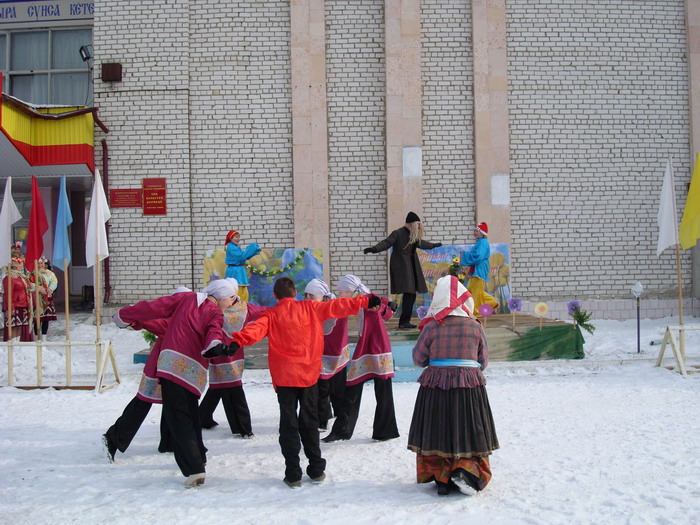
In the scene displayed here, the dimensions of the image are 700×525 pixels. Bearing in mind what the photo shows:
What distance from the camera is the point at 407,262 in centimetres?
1025

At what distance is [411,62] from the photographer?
46.0 ft

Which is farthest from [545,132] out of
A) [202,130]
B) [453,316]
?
[453,316]

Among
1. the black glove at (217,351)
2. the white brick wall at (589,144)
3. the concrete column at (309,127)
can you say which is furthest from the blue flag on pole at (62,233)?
the white brick wall at (589,144)

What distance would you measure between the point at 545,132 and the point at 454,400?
420 inches

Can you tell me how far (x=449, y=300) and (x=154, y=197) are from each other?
10.4 m

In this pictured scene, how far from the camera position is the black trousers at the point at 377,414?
6.46m

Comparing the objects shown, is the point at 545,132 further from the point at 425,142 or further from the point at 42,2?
the point at 42,2

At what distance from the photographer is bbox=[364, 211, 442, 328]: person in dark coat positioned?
33.4 ft

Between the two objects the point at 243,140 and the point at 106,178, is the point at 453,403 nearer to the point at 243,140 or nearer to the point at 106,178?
the point at 243,140

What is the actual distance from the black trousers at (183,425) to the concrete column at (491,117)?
9.72 metres

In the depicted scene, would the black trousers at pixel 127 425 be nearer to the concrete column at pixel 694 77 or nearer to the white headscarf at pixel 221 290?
the white headscarf at pixel 221 290

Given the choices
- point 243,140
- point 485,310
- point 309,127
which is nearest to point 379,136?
point 309,127

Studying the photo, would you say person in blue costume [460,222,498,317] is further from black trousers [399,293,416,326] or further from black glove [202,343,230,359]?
black glove [202,343,230,359]

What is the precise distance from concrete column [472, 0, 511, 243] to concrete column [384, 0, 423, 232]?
1213 mm
